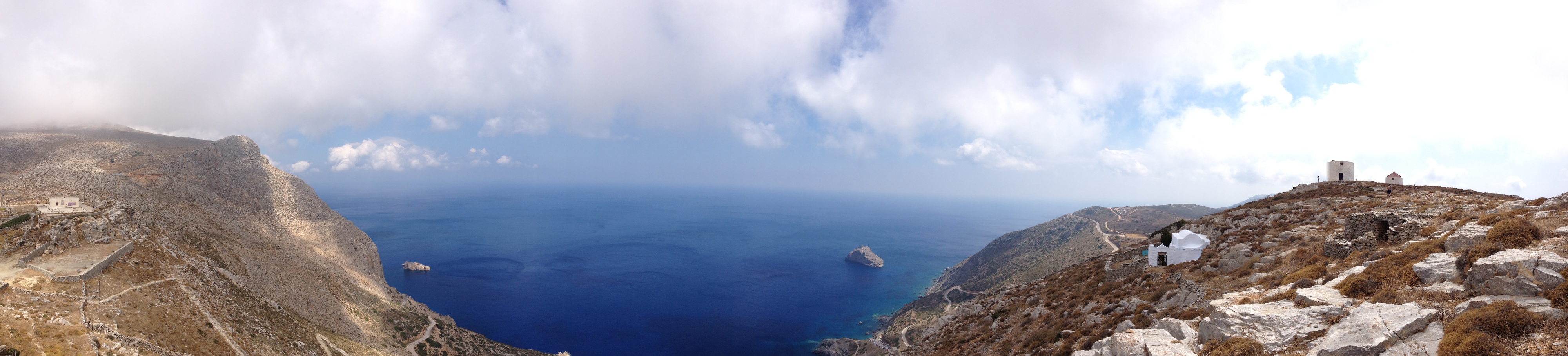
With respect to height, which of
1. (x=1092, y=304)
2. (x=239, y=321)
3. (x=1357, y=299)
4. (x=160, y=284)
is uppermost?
(x=1357, y=299)

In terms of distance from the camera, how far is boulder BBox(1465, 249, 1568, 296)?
916 cm

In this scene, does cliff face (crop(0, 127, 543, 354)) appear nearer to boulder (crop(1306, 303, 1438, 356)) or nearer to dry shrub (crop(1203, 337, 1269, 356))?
dry shrub (crop(1203, 337, 1269, 356))

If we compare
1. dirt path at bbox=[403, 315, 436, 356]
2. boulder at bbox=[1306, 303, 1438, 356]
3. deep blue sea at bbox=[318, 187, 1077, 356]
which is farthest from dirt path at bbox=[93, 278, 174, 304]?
boulder at bbox=[1306, 303, 1438, 356]

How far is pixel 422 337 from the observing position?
48031 mm

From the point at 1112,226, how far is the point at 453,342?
105302 mm

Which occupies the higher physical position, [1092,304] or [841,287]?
[1092,304]

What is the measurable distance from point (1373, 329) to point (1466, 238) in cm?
597

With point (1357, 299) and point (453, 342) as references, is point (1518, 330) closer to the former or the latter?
point (1357, 299)

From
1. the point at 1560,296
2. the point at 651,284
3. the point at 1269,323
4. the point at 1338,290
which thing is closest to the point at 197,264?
the point at 1269,323

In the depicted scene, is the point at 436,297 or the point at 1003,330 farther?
the point at 436,297

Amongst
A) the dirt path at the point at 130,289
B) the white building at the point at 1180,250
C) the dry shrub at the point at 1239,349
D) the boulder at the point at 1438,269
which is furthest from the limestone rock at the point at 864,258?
the dry shrub at the point at 1239,349

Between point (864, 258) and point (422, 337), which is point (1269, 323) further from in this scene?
point (864, 258)

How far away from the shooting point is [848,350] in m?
61.1

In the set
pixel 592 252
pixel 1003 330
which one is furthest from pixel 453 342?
pixel 592 252
